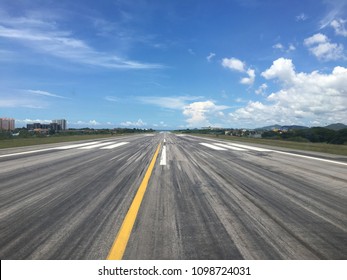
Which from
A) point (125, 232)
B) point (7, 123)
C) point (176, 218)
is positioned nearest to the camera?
point (125, 232)

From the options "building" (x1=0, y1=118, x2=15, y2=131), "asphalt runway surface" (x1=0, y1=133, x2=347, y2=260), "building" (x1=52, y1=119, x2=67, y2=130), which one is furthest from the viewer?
"building" (x1=52, y1=119, x2=67, y2=130)

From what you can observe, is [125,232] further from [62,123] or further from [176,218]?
[62,123]

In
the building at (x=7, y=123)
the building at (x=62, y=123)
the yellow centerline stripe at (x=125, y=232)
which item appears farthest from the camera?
the building at (x=62, y=123)

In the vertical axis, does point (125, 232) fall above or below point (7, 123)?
below

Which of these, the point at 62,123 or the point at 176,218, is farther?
the point at 62,123

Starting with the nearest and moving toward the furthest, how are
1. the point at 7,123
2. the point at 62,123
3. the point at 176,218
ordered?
the point at 176,218
the point at 7,123
the point at 62,123

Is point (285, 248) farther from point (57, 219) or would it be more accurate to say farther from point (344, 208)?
point (57, 219)

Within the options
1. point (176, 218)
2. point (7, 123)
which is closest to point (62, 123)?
point (7, 123)

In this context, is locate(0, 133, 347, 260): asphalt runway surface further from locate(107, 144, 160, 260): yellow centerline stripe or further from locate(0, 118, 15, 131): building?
locate(0, 118, 15, 131): building

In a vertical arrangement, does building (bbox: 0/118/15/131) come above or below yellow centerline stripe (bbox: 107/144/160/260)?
above

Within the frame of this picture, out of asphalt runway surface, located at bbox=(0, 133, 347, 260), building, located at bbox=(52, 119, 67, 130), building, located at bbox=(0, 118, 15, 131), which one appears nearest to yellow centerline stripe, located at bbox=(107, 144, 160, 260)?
asphalt runway surface, located at bbox=(0, 133, 347, 260)

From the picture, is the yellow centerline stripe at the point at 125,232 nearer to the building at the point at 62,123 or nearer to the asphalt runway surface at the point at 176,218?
the asphalt runway surface at the point at 176,218

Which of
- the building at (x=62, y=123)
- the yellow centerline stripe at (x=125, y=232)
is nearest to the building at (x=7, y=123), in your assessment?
the building at (x=62, y=123)
